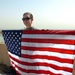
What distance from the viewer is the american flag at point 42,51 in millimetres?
4891

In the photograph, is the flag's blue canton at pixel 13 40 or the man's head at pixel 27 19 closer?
the flag's blue canton at pixel 13 40

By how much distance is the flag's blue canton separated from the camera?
5.62m

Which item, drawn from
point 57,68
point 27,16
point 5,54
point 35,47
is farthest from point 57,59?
point 5,54

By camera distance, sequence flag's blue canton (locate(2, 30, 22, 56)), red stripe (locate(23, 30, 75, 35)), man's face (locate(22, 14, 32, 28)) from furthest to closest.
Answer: man's face (locate(22, 14, 32, 28)) → flag's blue canton (locate(2, 30, 22, 56)) → red stripe (locate(23, 30, 75, 35))

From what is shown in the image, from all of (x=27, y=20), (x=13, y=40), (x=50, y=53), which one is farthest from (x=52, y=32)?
(x=13, y=40)

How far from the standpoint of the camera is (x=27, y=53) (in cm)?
545

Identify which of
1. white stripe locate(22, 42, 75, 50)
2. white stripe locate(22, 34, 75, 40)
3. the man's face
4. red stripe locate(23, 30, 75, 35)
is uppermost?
the man's face

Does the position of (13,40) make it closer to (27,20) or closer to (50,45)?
(27,20)

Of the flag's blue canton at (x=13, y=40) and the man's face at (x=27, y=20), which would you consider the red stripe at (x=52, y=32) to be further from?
the man's face at (x=27, y=20)

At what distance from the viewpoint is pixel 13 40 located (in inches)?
227

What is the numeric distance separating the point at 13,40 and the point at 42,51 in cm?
82

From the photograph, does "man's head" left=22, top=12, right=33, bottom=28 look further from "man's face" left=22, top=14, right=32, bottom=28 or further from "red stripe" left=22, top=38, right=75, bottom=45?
"red stripe" left=22, top=38, right=75, bottom=45

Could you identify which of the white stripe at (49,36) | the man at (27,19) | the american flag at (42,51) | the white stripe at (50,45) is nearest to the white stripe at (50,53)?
the american flag at (42,51)

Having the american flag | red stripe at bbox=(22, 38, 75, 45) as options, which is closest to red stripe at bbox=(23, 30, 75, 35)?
the american flag
